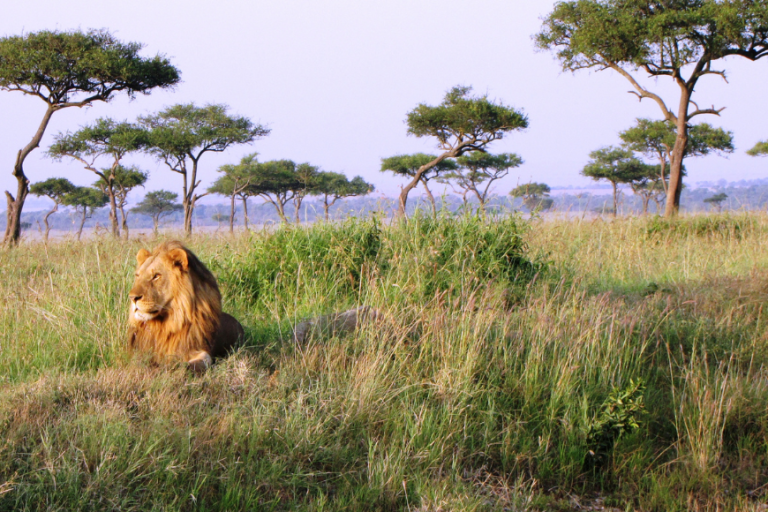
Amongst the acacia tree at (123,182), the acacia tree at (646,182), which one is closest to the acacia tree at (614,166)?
the acacia tree at (646,182)

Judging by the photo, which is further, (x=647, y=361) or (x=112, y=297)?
(x=112, y=297)

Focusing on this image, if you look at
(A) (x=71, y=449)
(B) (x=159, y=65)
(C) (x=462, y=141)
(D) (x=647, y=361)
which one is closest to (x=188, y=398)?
(A) (x=71, y=449)

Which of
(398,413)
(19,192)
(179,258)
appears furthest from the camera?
(19,192)

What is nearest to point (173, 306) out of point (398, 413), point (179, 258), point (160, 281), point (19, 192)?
point (160, 281)

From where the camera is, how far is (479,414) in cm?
347

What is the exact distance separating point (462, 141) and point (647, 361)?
24570 mm

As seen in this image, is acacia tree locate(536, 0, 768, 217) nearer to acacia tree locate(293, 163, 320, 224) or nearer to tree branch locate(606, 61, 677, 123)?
tree branch locate(606, 61, 677, 123)

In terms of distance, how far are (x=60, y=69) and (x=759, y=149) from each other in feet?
113

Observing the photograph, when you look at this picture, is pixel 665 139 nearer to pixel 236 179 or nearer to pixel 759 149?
pixel 759 149

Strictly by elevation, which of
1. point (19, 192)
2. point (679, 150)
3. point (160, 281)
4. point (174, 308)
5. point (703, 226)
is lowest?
point (174, 308)

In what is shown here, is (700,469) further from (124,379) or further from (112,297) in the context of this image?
(112,297)

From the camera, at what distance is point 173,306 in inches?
149

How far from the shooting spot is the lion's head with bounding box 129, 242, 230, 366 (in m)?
3.75

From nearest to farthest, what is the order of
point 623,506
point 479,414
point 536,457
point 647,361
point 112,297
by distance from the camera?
1. point 623,506
2. point 536,457
3. point 479,414
4. point 647,361
5. point 112,297
